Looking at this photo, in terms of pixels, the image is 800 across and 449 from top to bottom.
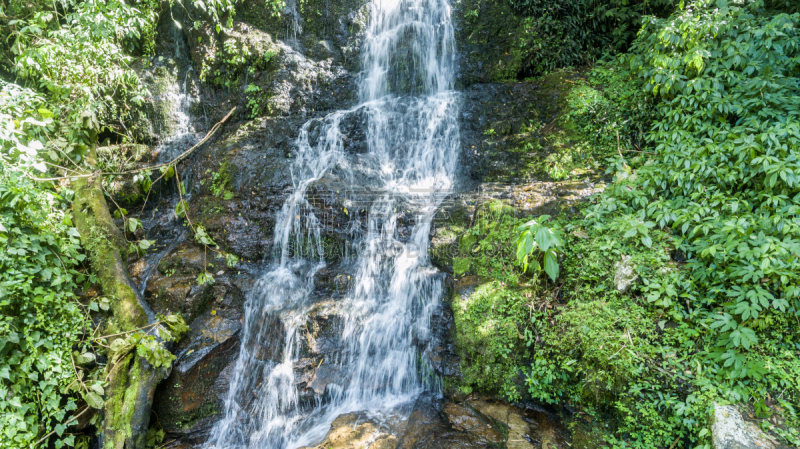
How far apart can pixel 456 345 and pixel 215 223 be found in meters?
4.70

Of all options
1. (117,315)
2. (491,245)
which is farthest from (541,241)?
(117,315)

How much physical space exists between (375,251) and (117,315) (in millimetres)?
3530

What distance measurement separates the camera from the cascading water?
474cm

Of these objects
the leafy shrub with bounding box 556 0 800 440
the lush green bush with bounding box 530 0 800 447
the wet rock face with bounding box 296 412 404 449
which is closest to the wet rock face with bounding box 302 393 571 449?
the wet rock face with bounding box 296 412 404 449

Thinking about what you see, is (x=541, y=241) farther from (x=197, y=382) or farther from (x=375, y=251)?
(x=197, y=382)

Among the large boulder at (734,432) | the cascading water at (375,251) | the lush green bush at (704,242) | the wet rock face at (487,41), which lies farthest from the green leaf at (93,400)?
the wet rock face at (487,41)

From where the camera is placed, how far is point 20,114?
4152mm

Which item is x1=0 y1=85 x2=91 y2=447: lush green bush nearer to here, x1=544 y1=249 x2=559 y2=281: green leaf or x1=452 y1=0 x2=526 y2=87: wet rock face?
x1=544 y1=249 x2=559 y2=281: green leaf

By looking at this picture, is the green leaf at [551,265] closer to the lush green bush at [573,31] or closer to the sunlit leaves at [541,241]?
the sunlit leaves at [541,241]

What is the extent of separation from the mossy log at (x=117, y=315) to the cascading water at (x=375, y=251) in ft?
3.08

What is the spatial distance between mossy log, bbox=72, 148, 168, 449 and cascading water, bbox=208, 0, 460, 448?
3.08ft

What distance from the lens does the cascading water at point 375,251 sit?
15.6ft

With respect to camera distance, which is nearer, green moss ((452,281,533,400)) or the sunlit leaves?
the sunlit leaves

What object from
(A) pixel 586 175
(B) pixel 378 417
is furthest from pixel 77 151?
(A) pixel 586 175
